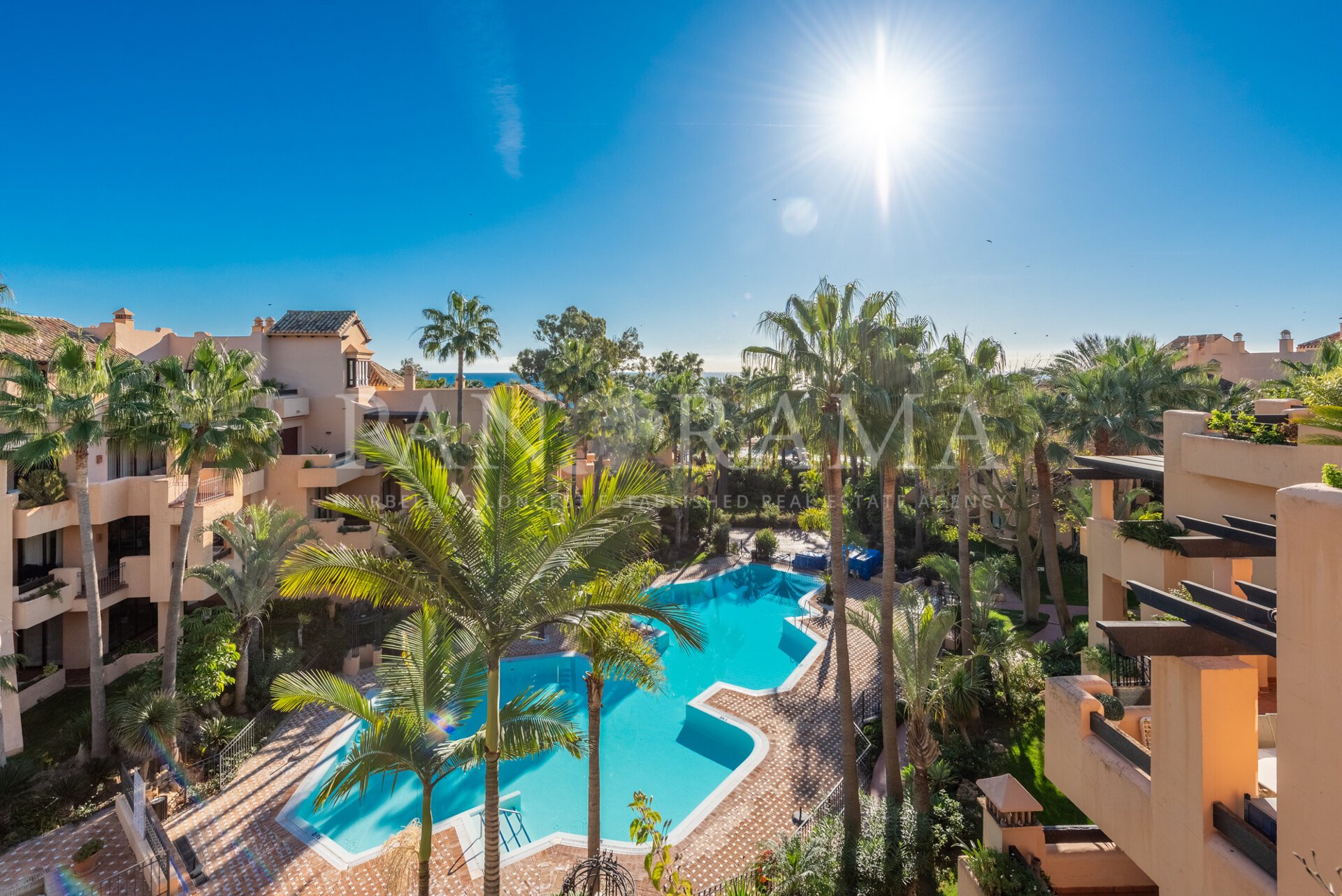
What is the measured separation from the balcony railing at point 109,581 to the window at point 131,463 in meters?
2.83

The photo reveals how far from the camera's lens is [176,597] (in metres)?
14.5

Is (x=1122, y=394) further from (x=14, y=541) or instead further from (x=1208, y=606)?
(x=14, y=541)

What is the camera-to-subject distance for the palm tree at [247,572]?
51.2 feet

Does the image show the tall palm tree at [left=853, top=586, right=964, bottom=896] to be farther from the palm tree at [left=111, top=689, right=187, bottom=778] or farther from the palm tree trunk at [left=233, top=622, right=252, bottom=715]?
the palm tree trunk at [left=233, top=622, right=252, bottom=715]

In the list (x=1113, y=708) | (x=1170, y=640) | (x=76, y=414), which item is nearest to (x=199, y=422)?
(x=76, y=414)

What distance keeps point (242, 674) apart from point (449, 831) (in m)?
7.90

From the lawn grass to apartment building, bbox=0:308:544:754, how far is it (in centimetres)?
2069

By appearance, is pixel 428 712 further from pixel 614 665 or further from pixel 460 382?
pixel 460 382

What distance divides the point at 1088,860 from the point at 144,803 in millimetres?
15561

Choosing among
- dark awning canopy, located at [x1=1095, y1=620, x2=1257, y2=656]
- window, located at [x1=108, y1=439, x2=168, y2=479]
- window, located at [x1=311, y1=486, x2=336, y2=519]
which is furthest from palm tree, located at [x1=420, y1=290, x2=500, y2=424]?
dark awning canopy, located at [x1=1095, y1=620, x2=1257, y2=656]

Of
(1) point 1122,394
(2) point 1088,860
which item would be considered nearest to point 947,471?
(1) point 1122,394

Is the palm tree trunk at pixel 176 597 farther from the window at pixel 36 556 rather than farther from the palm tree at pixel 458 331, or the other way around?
the palm tree at pixel 458 331

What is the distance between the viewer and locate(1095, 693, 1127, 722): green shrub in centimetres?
741

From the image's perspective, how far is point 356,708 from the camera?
29.8ft
